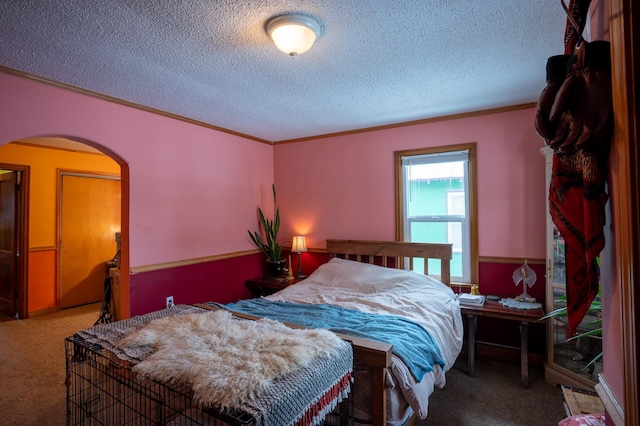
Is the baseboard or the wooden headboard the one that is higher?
the wooden headboard

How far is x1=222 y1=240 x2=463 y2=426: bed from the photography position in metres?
1.59

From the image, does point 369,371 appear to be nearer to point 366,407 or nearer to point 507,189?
point 366,407

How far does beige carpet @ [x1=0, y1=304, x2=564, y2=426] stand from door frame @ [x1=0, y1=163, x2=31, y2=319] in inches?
42.6

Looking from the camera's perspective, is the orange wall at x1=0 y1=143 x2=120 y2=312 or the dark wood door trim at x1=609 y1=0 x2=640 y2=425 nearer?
the dark wood door trim at x1=609 y1=0 x2=640 y2=425

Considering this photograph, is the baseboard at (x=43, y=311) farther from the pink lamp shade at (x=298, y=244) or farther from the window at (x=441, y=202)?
the window at (x=441, y=202)

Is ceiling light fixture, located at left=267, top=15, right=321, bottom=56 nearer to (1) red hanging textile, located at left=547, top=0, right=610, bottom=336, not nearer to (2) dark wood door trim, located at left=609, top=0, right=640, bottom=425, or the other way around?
(1) red hanging textile, located at left=547, top=0, right=610, bottom=336

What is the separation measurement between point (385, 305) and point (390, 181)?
163 cm

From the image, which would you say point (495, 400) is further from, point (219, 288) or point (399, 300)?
point (219, 288)

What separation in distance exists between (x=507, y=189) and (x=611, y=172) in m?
2.49

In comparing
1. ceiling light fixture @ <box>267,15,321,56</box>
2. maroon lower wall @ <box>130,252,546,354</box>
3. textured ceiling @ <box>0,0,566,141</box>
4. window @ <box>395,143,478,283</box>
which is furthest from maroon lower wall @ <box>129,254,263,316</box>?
ceiling light fixture @ <box>267,15,321,56</box>

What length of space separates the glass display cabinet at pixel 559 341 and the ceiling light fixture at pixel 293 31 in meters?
2.04

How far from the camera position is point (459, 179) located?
11.1 ft

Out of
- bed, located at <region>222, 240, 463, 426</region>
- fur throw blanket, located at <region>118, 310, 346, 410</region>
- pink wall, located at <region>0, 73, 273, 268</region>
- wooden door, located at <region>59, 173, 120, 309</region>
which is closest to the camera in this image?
fur throw blanket, located at <region>118, 310, 346, 410</region>

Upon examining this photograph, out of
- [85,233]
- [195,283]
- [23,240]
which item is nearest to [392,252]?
[195,283]
